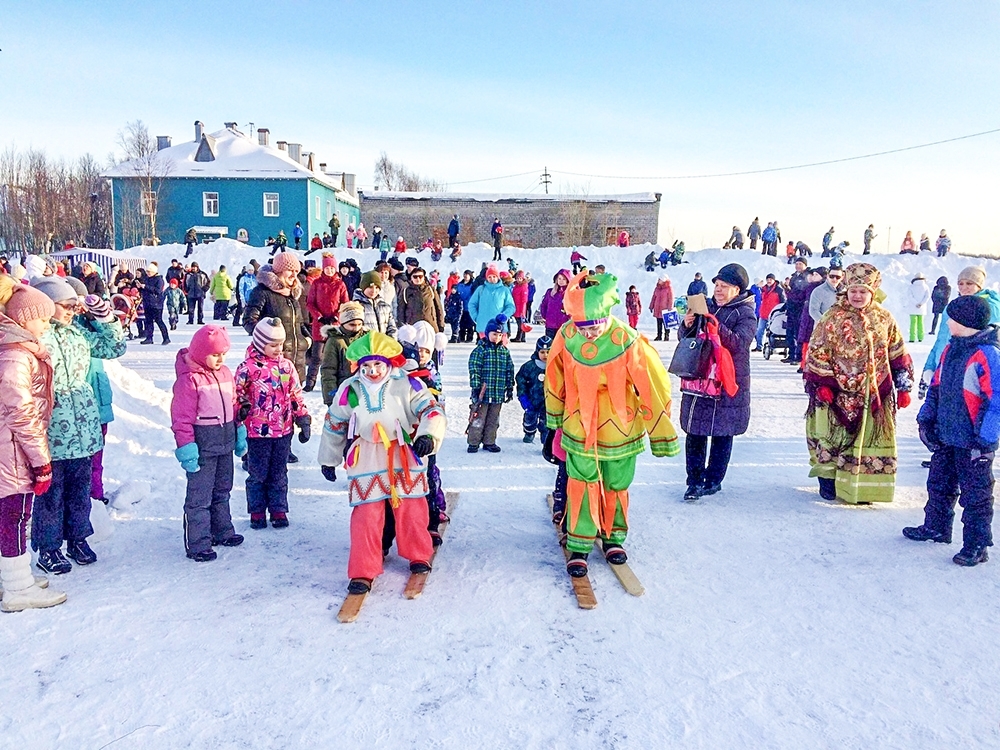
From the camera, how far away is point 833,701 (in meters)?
2.82

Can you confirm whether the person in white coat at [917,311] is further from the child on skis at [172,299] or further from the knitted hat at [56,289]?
the child on skis at [172,299]

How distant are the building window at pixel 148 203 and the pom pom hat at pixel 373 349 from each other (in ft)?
124

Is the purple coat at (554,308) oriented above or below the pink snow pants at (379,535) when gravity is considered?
above

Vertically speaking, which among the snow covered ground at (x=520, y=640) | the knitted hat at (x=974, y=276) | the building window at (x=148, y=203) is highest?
the building window at (x=148, y=203)

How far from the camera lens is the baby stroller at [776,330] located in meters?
13.7

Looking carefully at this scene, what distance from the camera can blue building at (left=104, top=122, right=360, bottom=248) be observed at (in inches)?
1458

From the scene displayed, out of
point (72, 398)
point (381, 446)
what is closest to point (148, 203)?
point (72, 398)

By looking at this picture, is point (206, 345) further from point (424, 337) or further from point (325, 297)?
point (325, 297)

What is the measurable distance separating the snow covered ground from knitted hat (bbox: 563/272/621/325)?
1.49 metres

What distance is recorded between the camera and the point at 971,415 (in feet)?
13.4

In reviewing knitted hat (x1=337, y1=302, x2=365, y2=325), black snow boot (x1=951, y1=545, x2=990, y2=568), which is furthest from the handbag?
knitted hat (x1=337, y1=302, x2=365, y2=325)

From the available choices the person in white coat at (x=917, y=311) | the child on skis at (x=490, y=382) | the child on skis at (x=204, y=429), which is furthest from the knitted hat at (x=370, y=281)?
the person in white coat at (x=917, y=311)

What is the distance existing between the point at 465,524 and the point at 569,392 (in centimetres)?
138

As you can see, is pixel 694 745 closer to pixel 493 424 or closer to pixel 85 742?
pixel 85 742
